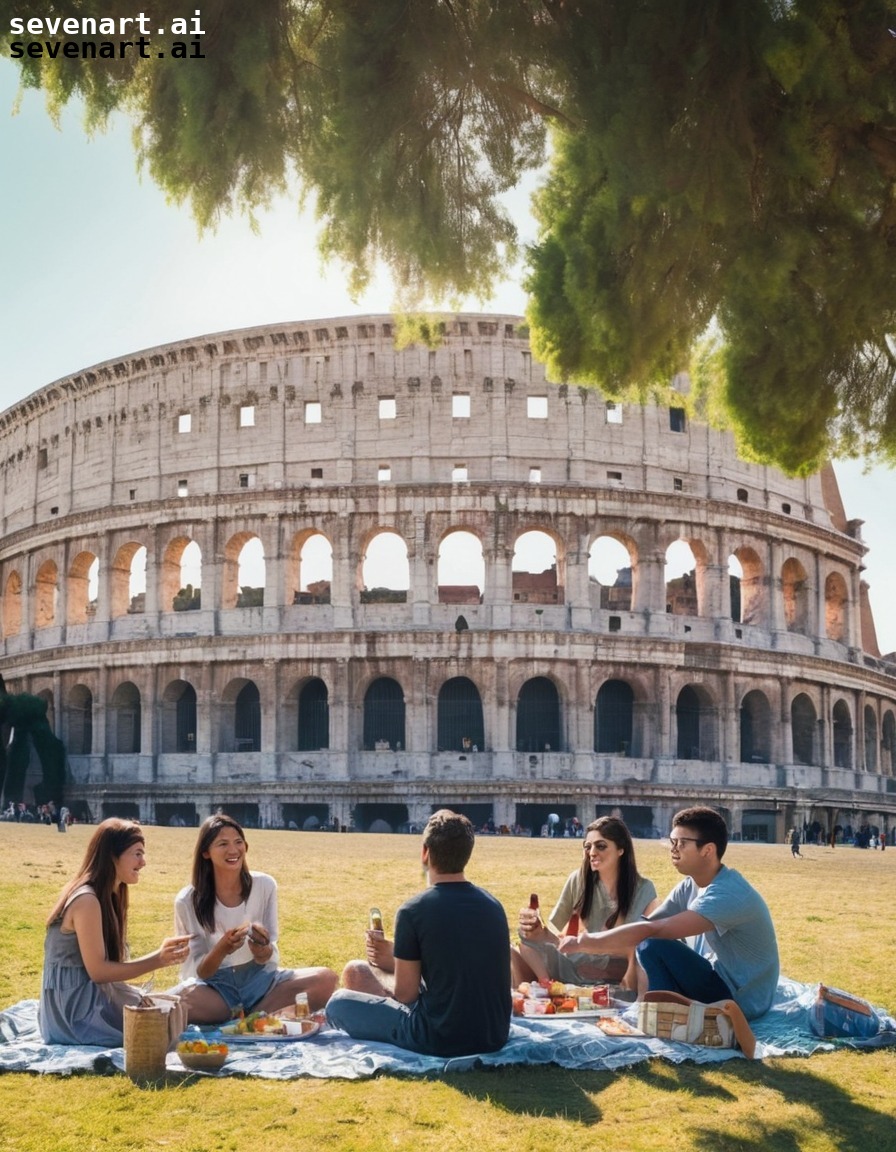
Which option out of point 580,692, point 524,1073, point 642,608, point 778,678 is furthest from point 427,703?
point 524,1073

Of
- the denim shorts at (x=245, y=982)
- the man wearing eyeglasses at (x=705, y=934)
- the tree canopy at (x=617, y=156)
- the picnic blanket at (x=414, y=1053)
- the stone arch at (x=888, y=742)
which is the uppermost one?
the tree canopy at (x=617, y=156)

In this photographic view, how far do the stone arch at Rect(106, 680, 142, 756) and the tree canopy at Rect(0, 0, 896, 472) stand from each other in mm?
30498

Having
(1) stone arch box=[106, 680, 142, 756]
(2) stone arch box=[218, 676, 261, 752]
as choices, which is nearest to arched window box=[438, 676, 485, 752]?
(2) stone arch box=[218, 676, 261, 752]

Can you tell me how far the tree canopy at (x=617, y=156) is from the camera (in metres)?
7.08

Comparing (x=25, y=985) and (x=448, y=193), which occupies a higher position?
(x=448, y=193)

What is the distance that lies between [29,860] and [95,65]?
39.9 ft

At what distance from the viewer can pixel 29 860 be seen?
1719cm

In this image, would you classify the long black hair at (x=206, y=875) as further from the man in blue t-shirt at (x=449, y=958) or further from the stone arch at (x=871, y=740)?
the stone arch at (x=871, y=740)

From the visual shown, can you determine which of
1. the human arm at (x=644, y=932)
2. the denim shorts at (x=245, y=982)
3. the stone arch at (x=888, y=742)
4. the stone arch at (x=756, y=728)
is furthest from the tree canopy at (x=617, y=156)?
the stone arch at (x=888, y=742)

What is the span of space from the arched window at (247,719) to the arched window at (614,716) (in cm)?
933

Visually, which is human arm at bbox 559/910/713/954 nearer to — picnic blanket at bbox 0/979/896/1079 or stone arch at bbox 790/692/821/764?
picnic blanket at bbox 0/979/896/1079

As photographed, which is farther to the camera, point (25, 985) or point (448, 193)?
point (448, 193)

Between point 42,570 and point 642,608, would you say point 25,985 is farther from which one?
point 42,570

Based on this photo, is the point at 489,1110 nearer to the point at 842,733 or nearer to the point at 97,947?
the point at 97,947
